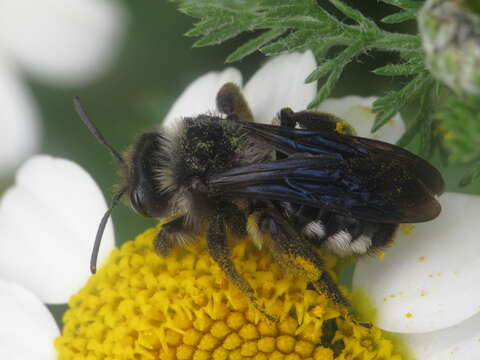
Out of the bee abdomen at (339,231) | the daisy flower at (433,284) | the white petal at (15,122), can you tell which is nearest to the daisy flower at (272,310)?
the daisy flower at (433,284)

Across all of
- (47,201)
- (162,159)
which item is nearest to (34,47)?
(47,201)

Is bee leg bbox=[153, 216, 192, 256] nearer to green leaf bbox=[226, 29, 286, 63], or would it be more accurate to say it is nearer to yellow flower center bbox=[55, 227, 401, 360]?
yellow flower center bbox=[55, 227, 401, 360]

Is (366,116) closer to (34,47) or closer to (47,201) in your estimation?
(47,201)

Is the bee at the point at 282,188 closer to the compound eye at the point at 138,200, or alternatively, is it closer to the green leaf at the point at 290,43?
the compound eye at the point at 138,200

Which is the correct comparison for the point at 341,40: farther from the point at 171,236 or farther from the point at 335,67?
the point at 171,236

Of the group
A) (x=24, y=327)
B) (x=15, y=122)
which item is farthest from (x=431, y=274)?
(x=15, y=122)

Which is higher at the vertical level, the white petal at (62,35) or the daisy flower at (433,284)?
the white petal at (62,35)

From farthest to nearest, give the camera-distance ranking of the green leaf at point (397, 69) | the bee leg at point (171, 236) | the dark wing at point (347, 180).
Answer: the bee leg at point (171, 236), the green leaf at point (397, 69), the dark wing at point (347, 180)

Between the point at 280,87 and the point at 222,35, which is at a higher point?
the point at 222,35
